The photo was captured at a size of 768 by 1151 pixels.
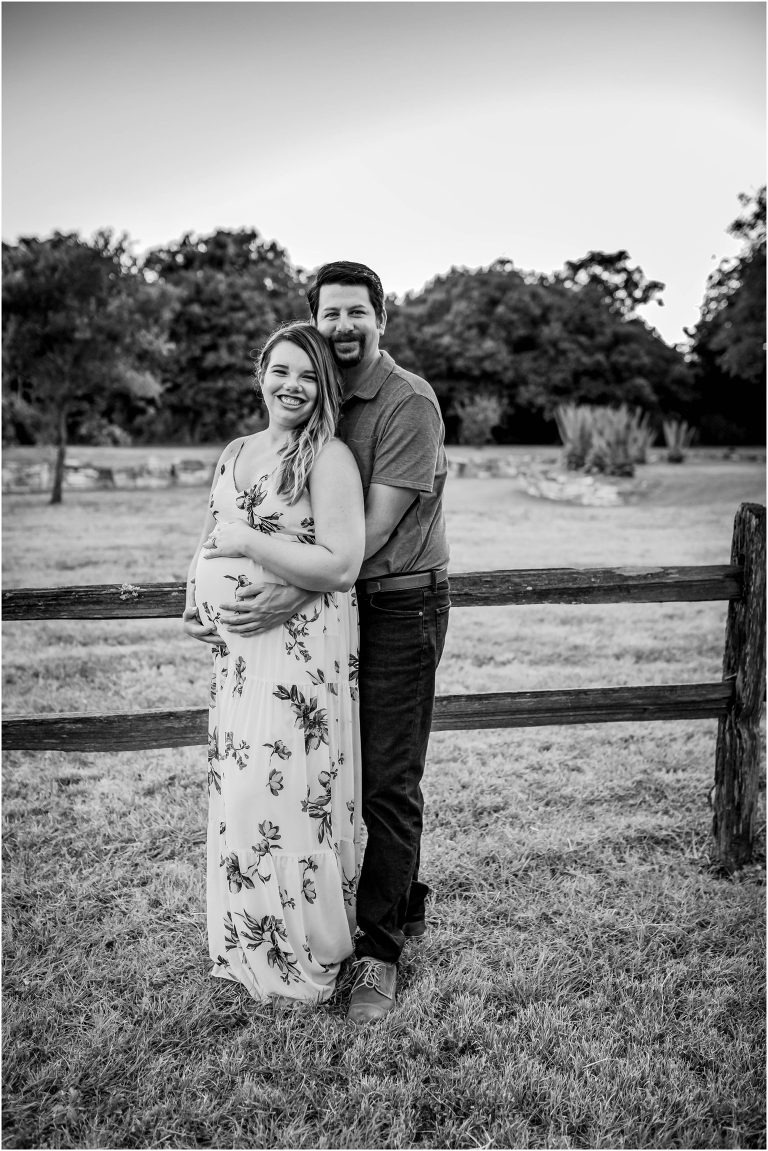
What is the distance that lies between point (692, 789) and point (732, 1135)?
2.37m

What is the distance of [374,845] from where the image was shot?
268 centimetres

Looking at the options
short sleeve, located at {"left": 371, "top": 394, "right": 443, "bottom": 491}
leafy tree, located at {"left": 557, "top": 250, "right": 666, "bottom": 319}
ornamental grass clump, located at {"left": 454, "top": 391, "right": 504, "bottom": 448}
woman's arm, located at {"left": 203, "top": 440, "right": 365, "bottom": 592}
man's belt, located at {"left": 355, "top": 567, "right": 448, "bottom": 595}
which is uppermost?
leafy tree, located at {"left": 557, "top": 250, "right": 666, "bottom": 319}

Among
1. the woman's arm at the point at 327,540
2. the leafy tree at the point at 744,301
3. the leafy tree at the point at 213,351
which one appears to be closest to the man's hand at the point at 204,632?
the woman's arm at the point at 327,540

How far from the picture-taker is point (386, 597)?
2553 mm

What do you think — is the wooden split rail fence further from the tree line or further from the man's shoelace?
the tree line

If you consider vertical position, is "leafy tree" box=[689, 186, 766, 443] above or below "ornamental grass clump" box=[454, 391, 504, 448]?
above

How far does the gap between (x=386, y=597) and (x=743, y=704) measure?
190 centimetres

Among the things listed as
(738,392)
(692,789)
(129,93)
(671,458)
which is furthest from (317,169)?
(738,392)

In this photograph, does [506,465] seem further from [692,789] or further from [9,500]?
[692,789]

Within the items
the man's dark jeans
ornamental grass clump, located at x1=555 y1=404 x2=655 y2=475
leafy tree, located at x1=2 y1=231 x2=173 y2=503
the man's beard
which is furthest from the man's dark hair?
ornamental grass clump, located at x1=555 y1=404 x2=655 y2=475

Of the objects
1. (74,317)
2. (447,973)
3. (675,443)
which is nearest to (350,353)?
(447,973)

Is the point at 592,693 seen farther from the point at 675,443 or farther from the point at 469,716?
the point at 675,443

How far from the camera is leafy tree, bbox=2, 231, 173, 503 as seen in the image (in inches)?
605

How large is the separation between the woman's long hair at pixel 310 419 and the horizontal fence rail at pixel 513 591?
3.44ft
